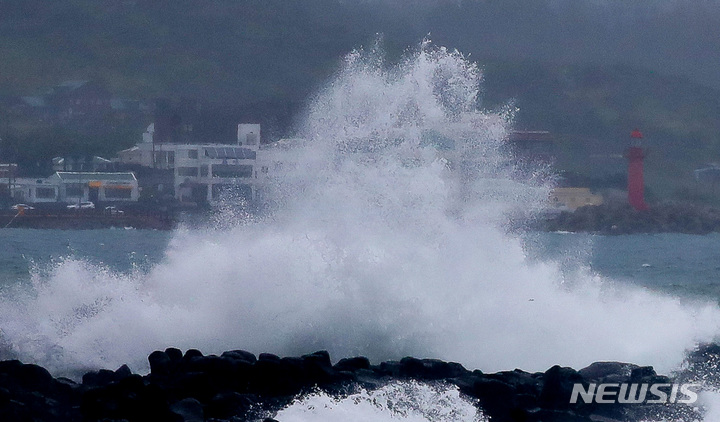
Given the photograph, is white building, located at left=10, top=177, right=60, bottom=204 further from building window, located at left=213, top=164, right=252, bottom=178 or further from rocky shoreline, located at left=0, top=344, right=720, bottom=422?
rocky shoreline, located at left=0, top=344, right=720, bottom=422

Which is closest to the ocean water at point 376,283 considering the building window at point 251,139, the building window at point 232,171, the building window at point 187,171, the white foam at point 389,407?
the white foam at point 389,407

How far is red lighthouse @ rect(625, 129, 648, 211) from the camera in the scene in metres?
60.5

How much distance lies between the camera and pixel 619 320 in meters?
17.4

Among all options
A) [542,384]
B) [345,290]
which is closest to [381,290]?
[345,290]

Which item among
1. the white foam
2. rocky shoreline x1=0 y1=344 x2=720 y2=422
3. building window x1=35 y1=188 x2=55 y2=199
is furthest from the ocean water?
building window x1=35 y1=188 x2=55 y2=199

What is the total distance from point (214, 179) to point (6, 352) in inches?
1768

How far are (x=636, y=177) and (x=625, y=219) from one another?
9.74 feet

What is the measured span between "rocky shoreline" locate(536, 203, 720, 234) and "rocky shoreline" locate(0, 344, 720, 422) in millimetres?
47236

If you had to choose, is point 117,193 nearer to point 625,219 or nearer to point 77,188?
point 77,188

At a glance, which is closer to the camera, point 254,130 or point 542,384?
point 542,384

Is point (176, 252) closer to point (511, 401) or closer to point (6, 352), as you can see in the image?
point (6, 352)

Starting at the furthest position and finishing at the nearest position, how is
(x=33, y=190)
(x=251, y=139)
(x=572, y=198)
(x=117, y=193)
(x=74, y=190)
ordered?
(x=33, y=190), (x=74, y=190), (x=117, y=193), (x=572, y=198), (x=251, y=139)

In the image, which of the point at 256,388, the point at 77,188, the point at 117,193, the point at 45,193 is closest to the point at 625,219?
the point at 117,193

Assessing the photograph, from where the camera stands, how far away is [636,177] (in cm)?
6100
